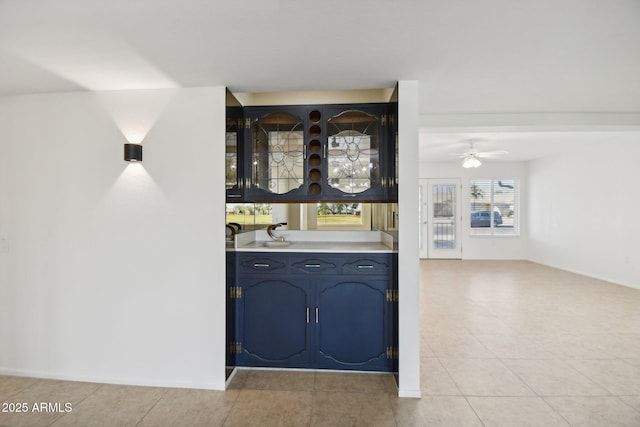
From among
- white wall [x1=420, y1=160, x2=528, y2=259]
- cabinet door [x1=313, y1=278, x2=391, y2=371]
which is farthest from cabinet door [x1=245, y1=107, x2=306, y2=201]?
white wall [x1=420, y1=160, x2=528, y2=259]

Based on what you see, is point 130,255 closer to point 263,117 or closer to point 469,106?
point 263,117

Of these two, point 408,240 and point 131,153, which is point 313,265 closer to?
point 408,240

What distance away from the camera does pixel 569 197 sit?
7.45 metres

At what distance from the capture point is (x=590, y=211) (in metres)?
6.89

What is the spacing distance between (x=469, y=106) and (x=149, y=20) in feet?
9.61

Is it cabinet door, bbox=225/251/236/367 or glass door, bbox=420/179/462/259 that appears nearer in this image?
cabinet door, bbox=225/251/236/367

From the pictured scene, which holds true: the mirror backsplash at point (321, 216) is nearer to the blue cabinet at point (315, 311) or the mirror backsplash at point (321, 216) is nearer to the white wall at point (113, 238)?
the blue cabinet at point (315, 311)

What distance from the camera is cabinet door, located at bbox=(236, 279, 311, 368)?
2.93 meters

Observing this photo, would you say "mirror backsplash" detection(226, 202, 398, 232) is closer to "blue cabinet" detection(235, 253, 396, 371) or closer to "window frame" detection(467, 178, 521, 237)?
"blue cabinet" detection(235, 253, 396, 371)

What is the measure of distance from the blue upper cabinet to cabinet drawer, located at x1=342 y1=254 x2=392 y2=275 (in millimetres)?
507

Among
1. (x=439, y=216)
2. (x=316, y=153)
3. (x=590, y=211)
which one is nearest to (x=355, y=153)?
(x=316, y=153)

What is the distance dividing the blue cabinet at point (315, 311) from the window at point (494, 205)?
7.19 m

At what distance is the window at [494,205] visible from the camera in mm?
9117

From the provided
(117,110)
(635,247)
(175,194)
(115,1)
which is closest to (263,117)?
(175,194)
